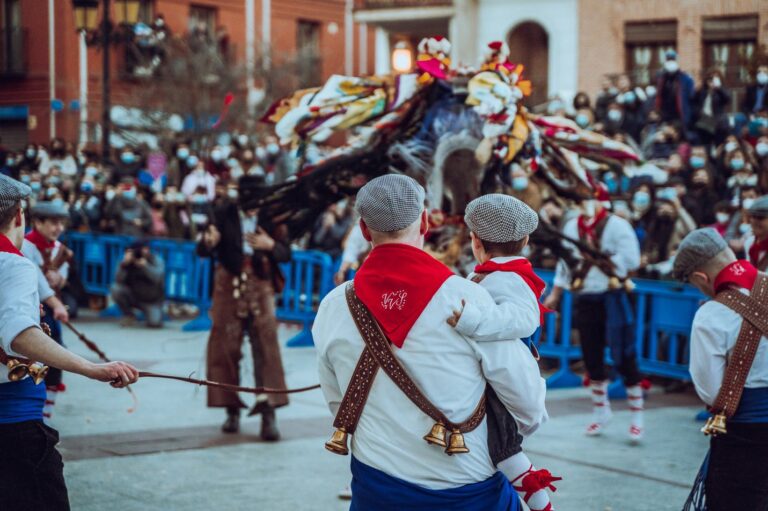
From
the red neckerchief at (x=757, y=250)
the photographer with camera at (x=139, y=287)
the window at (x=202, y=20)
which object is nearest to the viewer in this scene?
the red neckerchief at (x=757, y=250)

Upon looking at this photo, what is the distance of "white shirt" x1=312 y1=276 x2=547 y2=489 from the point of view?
154 inches

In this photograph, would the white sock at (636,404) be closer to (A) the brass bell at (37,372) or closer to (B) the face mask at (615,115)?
(A) the brass bell at (37,372)

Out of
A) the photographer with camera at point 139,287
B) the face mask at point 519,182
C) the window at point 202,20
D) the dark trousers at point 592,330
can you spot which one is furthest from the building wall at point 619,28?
the face mask at point 519,182

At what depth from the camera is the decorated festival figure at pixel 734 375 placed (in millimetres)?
4832

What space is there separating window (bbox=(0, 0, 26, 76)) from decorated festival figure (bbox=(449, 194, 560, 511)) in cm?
1530

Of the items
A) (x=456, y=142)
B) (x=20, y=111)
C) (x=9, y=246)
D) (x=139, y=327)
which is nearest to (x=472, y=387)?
(x=9, y=246)

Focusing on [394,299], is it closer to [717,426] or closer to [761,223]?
[717,426]

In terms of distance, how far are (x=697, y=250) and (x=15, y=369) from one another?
8.99ft

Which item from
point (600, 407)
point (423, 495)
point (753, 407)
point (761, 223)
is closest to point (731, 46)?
point (600, 407)

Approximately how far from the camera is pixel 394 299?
3.94 m

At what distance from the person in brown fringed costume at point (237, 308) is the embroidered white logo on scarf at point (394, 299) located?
4912 mm

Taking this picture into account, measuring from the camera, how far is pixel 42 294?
7543 millimetres

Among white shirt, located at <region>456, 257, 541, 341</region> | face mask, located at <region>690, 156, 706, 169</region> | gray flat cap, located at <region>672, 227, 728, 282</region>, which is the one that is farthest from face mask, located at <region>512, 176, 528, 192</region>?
face mask, located at <region>690, 156, 706, 169</region>

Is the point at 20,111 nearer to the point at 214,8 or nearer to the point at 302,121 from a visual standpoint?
the point at 214,8
